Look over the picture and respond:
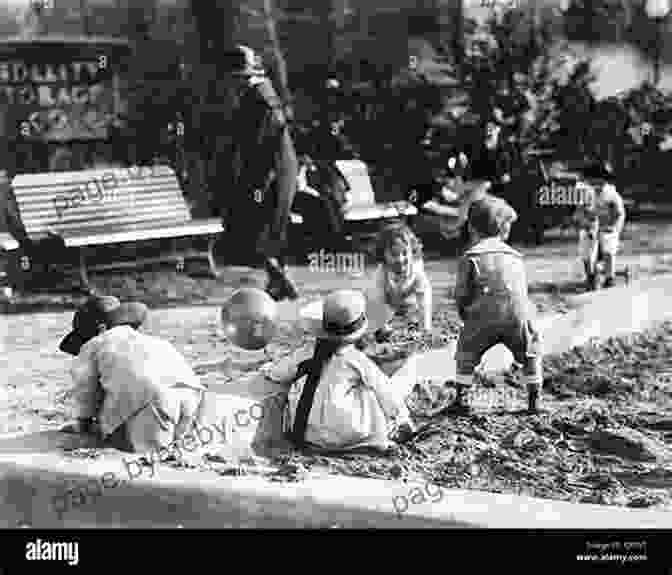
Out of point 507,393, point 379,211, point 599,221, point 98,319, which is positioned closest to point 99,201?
point 98,319

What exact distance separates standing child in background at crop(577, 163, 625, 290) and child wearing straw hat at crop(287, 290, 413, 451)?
63.4 inches

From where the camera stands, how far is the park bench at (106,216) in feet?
17.1

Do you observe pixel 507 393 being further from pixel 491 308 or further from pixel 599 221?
pixel 599 221

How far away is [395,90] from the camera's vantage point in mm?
5488

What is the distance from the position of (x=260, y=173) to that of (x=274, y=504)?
195 centimetres

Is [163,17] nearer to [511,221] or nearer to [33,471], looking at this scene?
[511,221]

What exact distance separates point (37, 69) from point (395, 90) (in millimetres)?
1776

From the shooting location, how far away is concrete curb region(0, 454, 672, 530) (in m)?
3.94

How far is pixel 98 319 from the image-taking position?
4633 mm

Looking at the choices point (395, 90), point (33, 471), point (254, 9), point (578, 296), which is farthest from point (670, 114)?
point (33, 471)

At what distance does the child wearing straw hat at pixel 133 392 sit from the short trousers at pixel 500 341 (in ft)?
3.99

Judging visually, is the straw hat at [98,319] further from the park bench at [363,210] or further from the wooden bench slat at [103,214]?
the park bench at [363,210]

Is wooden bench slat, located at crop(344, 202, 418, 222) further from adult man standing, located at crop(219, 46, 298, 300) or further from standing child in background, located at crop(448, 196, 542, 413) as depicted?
standing child in background, located at crop(448, 196, 542, 413)

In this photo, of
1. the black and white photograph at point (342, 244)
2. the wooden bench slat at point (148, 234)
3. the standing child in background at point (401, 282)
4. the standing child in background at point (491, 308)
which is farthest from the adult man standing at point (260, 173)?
the standing child in background at point (491, 308)
